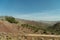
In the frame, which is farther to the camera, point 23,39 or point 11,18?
point 11,18

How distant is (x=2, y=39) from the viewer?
1812 cm

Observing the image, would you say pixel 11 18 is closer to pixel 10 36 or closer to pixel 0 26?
pixel 0 26

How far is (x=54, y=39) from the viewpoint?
1927 centimetres

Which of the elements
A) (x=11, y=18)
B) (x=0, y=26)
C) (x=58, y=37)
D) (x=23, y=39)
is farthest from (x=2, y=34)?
(x=11, y=18)

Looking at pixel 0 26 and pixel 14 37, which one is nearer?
pixel 14 37

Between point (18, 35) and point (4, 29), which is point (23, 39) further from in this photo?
point (4, 29)

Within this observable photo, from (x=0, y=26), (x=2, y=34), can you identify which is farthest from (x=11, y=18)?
(x=2, y=34)

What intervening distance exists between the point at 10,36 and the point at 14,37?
0.39 m

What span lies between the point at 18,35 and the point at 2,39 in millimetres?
1974

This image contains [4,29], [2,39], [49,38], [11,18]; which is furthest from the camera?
[11,18]

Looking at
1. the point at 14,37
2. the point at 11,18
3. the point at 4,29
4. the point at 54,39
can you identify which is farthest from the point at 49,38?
the point at 11,18

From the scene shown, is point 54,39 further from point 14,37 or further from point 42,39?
point 14,37

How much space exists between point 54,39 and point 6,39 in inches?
174

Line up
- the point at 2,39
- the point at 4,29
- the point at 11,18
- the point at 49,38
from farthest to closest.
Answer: the point at 11,18 < the point at 4,29 < the point at 49,38 < the point at 2,39
